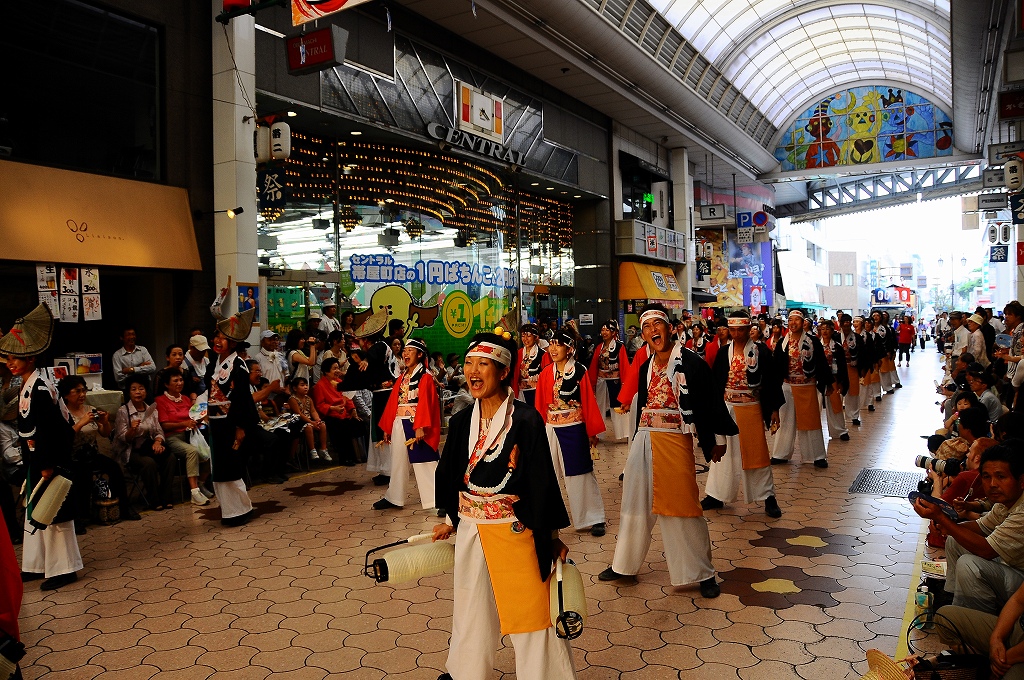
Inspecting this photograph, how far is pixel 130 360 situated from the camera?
9.16 meters

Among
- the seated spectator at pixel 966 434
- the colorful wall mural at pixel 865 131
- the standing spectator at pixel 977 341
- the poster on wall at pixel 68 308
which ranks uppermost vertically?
the colorful wall mural at pixel 865 131

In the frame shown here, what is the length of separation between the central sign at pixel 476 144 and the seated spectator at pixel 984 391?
985cm

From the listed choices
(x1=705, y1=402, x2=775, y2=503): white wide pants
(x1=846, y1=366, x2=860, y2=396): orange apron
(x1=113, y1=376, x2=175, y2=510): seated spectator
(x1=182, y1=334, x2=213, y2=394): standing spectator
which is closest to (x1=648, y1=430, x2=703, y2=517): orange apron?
(x1=705, y1=402, x2=775, y2=503): white wide pants

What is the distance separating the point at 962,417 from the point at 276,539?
527 centimetres

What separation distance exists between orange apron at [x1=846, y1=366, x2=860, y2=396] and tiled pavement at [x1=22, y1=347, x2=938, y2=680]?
636 cm

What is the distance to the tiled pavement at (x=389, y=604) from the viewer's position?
3.94 metres

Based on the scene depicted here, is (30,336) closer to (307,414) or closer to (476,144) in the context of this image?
(307,414)

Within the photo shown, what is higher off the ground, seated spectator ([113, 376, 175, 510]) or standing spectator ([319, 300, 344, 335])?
standing spectator ([319, 300, 344, 335])

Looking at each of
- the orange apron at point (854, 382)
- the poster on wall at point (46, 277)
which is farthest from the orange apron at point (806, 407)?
the poster on wall at point (46, 277)

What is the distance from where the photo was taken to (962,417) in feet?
17.3

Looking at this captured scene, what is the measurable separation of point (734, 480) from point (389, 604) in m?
3.65

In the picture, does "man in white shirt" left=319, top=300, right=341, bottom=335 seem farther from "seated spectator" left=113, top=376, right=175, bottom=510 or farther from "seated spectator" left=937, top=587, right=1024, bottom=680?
"seated spectator" left=937, top=587, right=1024, bottom=680

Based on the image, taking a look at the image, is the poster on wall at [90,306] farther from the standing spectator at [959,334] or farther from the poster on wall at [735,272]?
the poster on wall at [735,272]

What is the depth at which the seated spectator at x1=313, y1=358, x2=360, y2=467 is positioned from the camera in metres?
9.73
